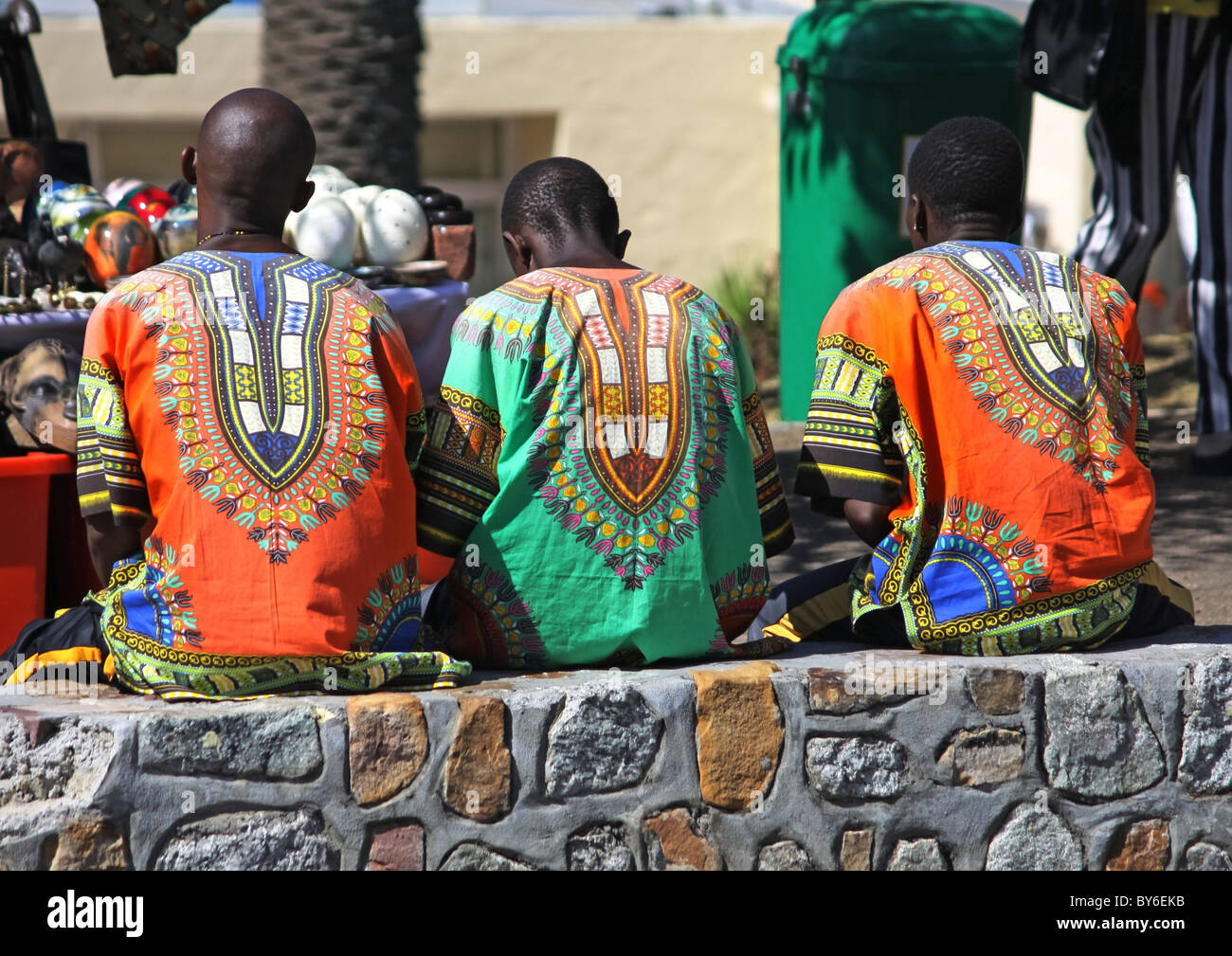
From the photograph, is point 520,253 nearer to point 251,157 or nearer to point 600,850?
point 251,157

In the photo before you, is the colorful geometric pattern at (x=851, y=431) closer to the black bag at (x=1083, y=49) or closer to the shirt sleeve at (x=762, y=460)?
the shirt sleeve at (x=762, y=460)

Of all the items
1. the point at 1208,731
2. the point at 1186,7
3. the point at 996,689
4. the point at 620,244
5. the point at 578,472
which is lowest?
the point at 1208,731

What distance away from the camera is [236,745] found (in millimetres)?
2873

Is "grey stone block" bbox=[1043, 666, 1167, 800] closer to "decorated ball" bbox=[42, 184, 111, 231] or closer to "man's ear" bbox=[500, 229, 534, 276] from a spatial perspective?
"man's ear" bbox=[500, 229, 534, 276]

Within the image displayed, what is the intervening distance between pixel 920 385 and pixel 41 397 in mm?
1924

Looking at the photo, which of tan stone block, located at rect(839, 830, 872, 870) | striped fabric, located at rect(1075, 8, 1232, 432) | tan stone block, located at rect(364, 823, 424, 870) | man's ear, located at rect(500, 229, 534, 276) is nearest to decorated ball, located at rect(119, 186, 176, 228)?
man's ear, located at rect(500, 229, 534, 276)

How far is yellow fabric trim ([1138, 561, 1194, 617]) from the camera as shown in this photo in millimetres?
3443

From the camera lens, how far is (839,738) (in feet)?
10.3

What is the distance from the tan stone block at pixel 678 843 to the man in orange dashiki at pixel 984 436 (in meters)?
0.61

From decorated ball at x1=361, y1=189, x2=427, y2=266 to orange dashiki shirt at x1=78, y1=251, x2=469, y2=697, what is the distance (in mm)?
1733

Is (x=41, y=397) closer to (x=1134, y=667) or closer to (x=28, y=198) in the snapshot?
(x=28, y=198)

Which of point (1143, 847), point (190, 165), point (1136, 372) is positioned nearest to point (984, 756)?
point (1143, 847)

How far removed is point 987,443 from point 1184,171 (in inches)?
118
